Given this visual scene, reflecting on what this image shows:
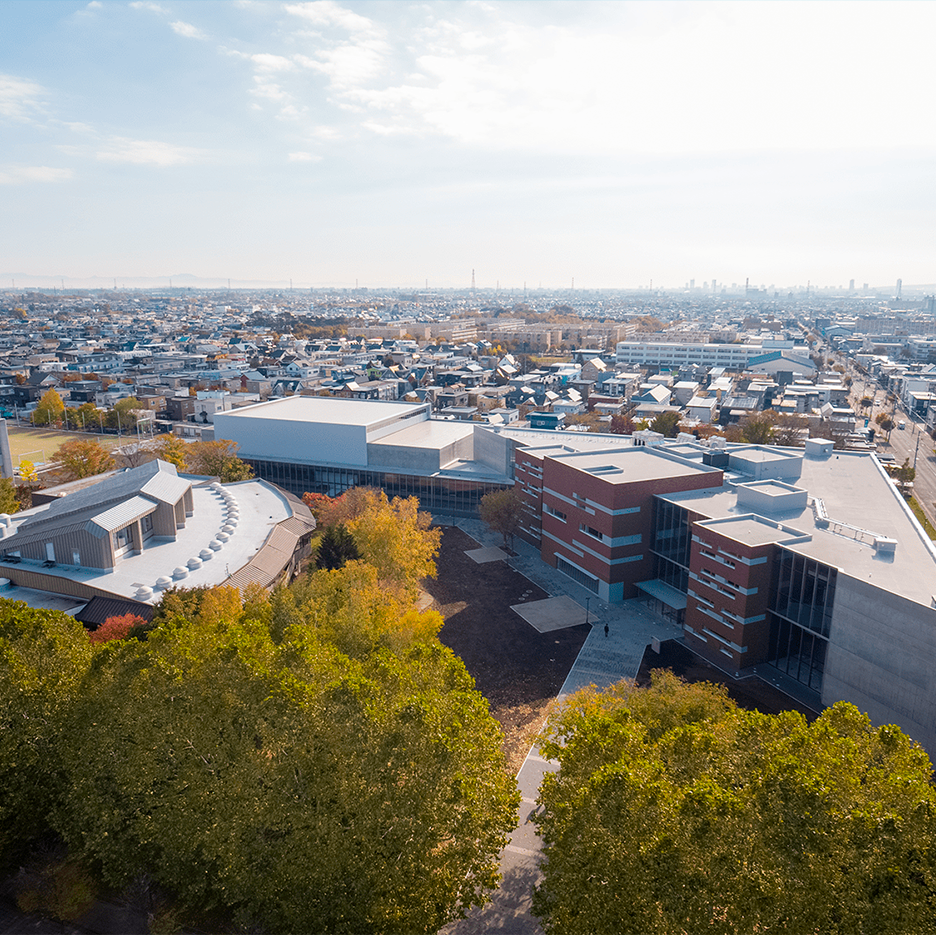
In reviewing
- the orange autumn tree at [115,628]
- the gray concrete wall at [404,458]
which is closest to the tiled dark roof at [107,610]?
the orange autumn tree at [115,628]

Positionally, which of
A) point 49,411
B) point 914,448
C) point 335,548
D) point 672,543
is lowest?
point 914,448

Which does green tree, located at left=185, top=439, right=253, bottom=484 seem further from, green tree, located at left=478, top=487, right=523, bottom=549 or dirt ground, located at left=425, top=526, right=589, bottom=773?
green tree, located at left=478, top=487, right=523, bottom=549

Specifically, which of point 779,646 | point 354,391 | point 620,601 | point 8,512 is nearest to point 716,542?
point 779,646

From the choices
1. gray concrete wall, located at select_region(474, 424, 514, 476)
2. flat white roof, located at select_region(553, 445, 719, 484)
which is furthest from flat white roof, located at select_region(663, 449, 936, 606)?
gray concrete wall, located at select_region(474, 424, 514, 476)

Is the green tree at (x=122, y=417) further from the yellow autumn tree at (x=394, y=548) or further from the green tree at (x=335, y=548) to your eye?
the yellow autumn tree at (x=394, y=548)

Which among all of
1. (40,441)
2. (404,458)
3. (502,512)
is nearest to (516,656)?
(502,512)

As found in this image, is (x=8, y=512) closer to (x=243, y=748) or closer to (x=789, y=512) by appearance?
(x=243, y=748)

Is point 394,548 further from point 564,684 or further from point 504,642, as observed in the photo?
point 564,684
